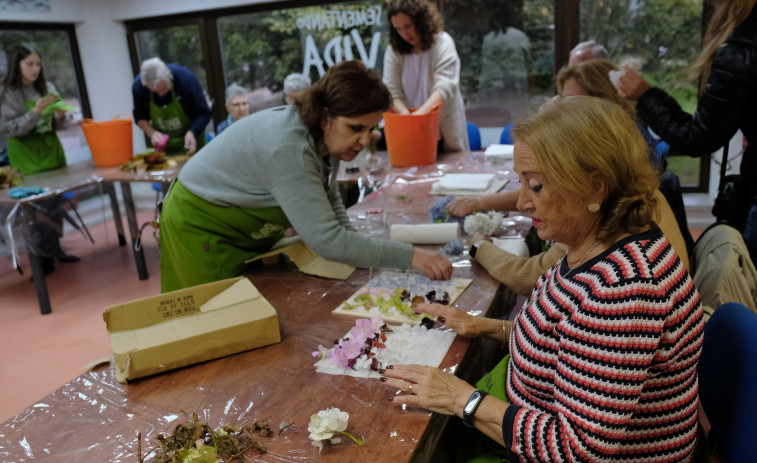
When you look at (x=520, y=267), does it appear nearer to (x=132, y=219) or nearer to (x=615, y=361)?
(x=615, y=361)

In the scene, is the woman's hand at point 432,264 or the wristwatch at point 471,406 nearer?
the wristwatch at point 471,406

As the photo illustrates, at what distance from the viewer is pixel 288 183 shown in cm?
178

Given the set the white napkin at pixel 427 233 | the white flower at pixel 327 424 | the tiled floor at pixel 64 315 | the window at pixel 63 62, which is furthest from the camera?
the window at pixel 63 62

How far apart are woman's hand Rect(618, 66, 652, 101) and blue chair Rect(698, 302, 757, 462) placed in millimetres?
1187

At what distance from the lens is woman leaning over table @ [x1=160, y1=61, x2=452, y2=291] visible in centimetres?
179

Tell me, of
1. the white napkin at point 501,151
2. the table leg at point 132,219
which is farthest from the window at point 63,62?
the white napkin at point 501,151

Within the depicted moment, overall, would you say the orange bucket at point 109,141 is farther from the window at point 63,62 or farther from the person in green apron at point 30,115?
the window at point 63,62

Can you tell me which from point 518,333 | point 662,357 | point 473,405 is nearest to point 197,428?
point 473,405

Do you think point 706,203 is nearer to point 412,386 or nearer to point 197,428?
point 412,386

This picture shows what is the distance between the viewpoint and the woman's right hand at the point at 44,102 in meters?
4.47

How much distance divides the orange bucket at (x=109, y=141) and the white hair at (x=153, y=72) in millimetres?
348

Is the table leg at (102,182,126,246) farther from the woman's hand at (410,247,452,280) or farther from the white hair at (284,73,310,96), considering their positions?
the woman's hand at (410,247,452,280)

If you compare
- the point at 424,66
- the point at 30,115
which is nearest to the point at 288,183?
the point at 424,66

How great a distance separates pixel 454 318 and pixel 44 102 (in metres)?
4.20
